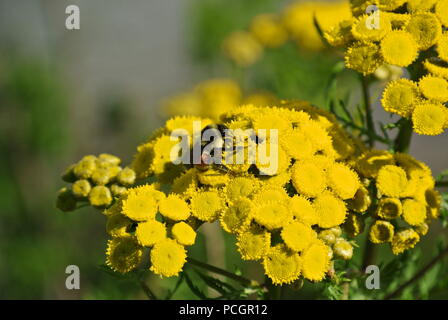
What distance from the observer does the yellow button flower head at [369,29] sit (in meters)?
2.40

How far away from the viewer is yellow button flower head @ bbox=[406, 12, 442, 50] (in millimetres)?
2336

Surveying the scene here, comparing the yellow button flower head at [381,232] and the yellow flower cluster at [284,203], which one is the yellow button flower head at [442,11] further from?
the yellow button flower head at [381,232]

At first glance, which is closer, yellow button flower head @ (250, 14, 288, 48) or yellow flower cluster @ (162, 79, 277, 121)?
yellow button flower head @ (250, 14, 288, 48)

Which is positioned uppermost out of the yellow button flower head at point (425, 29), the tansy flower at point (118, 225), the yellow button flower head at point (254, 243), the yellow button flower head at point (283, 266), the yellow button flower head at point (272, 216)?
the yellow button flower head at point (425, 29)

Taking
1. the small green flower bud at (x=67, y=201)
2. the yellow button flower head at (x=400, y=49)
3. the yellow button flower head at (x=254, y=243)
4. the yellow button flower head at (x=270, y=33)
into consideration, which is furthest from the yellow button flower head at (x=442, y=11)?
the yellow button flower head at (x=270, y=33)

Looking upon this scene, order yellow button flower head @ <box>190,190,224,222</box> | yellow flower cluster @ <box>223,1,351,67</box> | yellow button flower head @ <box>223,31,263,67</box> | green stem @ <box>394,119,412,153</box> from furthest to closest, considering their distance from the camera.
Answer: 1. yellow button flower head @ <box>223,31,263,67</box>
2. yellow flower cluster @ <box>223,1,351,67</box>
3. green stem @ <box>394,119,412,153</box>
4. yellow button flower head @ <box>190,190,224,222</box>

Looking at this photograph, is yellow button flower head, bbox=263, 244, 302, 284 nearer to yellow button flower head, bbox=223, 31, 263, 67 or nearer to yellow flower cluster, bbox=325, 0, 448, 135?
yellow flower cluster, bbox=325, 0, 448, 135

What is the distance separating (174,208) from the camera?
89.0 inches

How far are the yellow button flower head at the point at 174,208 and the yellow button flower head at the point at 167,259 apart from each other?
108 mm

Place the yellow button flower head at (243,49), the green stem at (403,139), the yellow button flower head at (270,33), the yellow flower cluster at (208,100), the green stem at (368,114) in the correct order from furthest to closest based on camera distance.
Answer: the yellow button flower head at (243,49), the yellow flower cluster at (208,100), the yellow button flower head at (270,33), the green stem at (368,114), the green stem at (403,139)

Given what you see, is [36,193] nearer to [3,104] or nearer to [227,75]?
[3,104]

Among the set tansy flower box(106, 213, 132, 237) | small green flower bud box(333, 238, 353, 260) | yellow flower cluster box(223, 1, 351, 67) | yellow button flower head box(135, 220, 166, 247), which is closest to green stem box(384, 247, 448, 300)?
small green flower bud box(333, 238, 353, 260)
